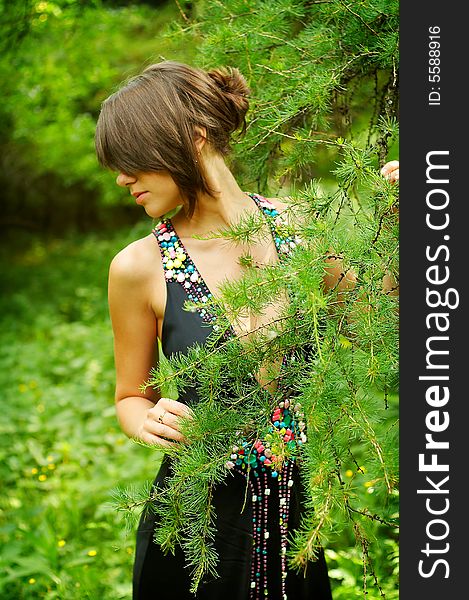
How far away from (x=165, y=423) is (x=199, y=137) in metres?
0.63

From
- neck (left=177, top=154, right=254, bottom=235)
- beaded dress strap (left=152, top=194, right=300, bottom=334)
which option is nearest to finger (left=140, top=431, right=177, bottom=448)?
beaded dress strap (left=152, top=194, right=300, bottom=334)

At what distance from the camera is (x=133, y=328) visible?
1.77m

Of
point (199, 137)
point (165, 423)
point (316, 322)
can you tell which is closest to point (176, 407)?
point (165, 423)

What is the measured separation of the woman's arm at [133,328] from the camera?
1715mm

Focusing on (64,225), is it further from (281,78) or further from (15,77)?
(281,78)

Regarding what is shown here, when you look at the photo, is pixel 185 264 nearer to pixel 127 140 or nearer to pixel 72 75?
pixel 127 140

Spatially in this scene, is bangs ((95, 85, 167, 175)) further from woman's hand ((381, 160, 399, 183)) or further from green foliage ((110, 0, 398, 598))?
woman's hand ((381, 160, 399, 183))

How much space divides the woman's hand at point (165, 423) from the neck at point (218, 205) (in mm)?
429

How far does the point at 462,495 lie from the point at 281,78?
993 mm

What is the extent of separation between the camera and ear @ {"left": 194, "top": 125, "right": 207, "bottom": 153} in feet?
5.38

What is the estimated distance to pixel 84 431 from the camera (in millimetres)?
4934

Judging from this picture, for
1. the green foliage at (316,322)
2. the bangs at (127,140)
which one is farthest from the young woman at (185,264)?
the green foliage at (316,322)

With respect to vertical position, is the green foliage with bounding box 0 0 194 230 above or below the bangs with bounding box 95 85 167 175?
above

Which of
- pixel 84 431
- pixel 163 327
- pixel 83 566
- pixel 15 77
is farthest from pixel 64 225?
pixel 163 327
